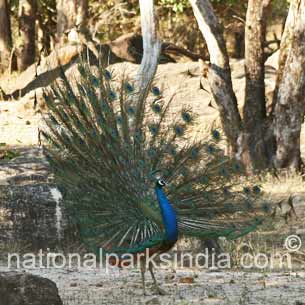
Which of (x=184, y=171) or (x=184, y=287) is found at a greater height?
(x=184, y=171)

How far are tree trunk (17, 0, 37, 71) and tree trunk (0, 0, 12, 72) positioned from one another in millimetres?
582

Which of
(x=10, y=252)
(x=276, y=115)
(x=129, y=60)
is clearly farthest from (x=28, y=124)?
(x=10, y=252)

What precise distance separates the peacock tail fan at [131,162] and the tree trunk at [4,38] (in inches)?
598

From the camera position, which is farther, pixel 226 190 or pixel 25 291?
pixel 226 190

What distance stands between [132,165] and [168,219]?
1348 millimetres

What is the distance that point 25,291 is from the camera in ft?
24.1

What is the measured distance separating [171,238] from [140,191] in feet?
3.36

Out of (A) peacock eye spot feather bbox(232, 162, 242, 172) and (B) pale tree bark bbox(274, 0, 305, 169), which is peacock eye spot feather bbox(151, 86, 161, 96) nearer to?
(A) peacock eye spot feather bbox(232, 162, 242, 172)

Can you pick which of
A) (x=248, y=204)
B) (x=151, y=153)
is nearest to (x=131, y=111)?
(x=151, y=153)

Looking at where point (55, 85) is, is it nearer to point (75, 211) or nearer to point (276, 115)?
point (75, 211)

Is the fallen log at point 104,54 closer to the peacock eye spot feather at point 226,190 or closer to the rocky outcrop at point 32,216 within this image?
the rocky outcrop at point 32,216

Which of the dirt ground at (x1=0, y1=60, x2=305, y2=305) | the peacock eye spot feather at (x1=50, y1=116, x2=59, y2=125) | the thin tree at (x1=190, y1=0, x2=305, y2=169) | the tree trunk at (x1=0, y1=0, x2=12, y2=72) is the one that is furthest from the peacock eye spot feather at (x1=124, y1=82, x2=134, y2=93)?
the tree trunk at (x1=0, y1=0, x2=12, y2=72)

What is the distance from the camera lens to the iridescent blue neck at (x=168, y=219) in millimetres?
8688

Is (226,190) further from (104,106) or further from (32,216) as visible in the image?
(32,216)
